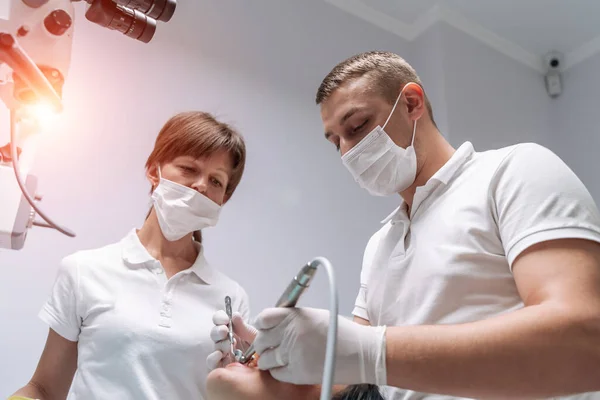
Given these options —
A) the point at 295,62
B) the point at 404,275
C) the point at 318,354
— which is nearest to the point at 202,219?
the point at 404,275

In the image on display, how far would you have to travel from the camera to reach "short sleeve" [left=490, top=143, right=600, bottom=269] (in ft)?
2.39

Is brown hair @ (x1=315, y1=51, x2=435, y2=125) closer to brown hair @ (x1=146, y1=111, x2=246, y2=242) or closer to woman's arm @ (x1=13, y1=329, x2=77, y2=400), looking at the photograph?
brown hair @ (x1=146, y1=111, x2=246, y2=242)

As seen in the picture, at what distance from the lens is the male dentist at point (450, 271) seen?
0.62 metres

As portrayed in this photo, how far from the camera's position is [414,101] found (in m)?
1.15

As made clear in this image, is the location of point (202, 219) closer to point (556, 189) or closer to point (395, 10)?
point (556, 189)

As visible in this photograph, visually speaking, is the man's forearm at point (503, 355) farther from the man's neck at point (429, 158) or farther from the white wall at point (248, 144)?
the white wall at point (248, 144)

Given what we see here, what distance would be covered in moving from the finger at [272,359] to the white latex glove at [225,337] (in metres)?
0.26

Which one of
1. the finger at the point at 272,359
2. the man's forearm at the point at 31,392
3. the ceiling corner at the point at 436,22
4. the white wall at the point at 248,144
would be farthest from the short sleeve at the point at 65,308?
the ceiling corner at the point at 436,22

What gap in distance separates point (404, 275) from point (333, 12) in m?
1.89

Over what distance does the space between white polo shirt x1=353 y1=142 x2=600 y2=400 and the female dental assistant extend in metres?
0.44

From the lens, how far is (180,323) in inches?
46.2

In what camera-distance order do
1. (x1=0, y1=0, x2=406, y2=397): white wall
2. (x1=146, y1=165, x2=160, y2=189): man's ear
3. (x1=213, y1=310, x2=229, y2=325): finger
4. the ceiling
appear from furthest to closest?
the ceiling, (x1=0, y1=0, x2=406, y2=397): white wall, (x1=146, y1=165, x2=160, y2=189): man's ear, (x1=213, y1=310, x2=229, y2=325): finger

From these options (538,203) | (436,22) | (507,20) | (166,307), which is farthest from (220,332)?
(507,20)

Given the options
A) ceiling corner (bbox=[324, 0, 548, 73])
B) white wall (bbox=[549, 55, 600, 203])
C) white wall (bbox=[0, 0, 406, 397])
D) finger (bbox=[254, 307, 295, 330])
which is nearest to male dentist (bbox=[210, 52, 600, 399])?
finger (bbox=[254, 307, 295, 330])
